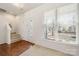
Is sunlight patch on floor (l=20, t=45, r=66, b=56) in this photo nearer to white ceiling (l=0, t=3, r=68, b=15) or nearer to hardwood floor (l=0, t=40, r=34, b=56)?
hardwood floor (l=0, t=40, r=34, b=56)

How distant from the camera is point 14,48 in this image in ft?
4.32

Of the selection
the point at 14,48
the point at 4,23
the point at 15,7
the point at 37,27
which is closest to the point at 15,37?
the point at 14,48

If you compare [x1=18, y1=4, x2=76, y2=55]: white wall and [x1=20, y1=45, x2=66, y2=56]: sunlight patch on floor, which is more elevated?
[x1=18, y1=4, x2=76, y2=55]: white wall

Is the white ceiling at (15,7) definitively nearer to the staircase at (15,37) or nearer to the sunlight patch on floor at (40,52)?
the staircase at (15,37)

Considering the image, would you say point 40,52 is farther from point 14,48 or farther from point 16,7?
point 16,7

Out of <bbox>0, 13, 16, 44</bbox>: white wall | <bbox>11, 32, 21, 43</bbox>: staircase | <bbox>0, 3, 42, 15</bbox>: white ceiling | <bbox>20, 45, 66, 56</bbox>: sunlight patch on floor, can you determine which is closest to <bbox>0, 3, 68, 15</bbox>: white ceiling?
<bbox>0, 3, 42, 15</bbox>: white ceiling

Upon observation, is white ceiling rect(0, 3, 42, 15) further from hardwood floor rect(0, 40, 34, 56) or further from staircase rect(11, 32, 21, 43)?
hardwood floor rect(0, 40, 34, 56)

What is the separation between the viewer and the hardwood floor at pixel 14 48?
1258 millimetres

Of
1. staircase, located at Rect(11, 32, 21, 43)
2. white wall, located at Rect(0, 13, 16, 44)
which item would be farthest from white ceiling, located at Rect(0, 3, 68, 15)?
staircase, located at Rect(11, 32, 21, 43)

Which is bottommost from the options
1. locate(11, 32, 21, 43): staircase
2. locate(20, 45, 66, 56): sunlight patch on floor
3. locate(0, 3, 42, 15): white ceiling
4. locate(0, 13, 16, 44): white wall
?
locate(20, 45, 66, 56): sunlight patch on floor

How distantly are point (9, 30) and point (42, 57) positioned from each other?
834 mm

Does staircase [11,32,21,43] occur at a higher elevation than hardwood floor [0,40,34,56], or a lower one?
higher

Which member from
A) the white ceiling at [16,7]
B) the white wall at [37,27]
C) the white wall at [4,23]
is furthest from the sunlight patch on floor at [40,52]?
the white ceiling at [16,7]

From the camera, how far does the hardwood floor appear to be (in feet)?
4.13
